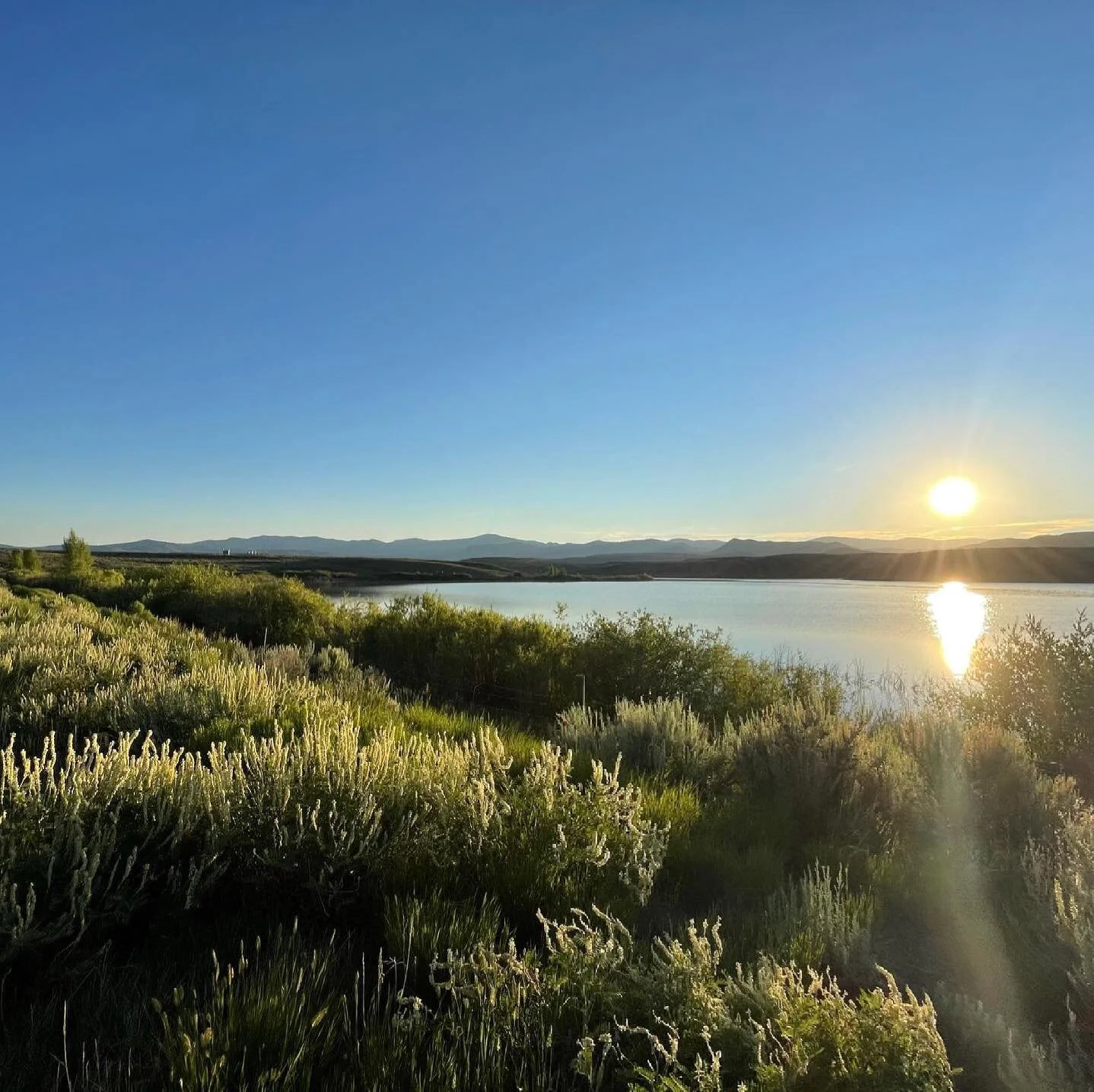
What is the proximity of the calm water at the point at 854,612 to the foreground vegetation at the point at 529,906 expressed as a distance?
33.2 ft

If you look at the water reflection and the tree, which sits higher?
the tree

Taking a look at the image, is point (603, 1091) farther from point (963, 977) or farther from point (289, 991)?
A: point (963, 977)

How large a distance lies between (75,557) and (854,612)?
44.1m

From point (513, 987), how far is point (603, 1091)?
45 cm

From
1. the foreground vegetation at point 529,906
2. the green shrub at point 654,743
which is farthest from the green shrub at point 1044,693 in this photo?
the green shrub at point 654,743

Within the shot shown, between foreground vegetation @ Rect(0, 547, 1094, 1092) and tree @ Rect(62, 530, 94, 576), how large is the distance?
111 ft

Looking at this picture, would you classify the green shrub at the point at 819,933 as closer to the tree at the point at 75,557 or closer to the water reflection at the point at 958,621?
the water reflection at the point at 958,621

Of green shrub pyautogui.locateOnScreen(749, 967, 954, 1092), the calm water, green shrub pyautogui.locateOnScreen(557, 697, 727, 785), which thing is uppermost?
green shrub pyautogui.locateOnScreen(749, 967, 954, 1092)

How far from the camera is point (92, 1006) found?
8.87 feet

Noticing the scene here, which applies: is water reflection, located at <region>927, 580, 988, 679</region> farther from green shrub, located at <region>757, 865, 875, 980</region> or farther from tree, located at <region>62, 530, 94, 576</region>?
tree, located at <region>62, 530, 94, 576</region>

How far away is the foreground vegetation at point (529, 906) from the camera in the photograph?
2.37 metres

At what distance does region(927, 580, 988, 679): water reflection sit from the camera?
22.5 m

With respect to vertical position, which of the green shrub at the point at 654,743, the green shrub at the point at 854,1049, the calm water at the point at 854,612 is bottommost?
the calm water at the point at 854,612

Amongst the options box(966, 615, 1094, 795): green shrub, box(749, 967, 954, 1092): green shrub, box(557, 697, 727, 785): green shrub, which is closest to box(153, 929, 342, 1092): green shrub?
box(749, 967, 954, 1092): green shrub
